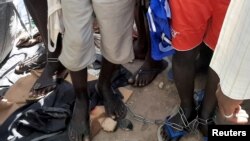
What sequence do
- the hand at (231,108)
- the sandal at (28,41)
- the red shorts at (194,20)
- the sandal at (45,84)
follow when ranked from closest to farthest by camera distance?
the hand at (231,108)
the red shorts at (194,20)
the sandal at (45,84)
the sandal at (28,41)

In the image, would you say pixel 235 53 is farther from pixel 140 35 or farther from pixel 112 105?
pixel 140 35

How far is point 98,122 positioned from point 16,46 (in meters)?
1.19

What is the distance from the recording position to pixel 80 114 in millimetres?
2064

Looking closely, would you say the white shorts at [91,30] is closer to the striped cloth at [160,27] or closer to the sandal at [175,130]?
the striped cloth at [160,27]

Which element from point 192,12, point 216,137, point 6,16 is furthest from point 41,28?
point 216,137

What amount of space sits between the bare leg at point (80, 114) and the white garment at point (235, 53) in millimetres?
919

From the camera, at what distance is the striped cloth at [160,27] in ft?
5.37

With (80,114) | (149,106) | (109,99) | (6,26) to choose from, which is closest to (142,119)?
(149,106)

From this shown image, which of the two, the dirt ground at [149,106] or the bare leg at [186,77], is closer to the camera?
the bare leg at [186,77]

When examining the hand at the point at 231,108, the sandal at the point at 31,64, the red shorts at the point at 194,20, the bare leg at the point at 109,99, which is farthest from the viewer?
the sandal at the point at 31,64

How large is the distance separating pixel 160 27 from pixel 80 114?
30.2 inches

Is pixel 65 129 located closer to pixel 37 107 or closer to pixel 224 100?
pixel 37 107

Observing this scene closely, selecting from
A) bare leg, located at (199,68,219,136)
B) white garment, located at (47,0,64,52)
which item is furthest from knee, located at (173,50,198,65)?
white garment, located at (47,0,64,52)

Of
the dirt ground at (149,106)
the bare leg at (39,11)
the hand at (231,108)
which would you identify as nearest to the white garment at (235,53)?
the hand at (231,108)
